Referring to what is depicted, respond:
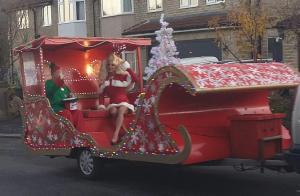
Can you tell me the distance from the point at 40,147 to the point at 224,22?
39.1 ft

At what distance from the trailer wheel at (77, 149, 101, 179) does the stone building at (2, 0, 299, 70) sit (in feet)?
34.7

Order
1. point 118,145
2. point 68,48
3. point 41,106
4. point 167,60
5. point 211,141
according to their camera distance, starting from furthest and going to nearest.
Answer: point 167,60, point 68,48, point 41,106, point 118,145, point 211,141

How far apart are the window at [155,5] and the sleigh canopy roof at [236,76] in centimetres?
2287

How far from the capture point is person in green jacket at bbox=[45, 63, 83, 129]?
1003 centimetres

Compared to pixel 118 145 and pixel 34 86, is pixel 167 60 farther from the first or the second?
Result: pixel 118 145

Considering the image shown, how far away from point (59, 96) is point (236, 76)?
3.81 meters

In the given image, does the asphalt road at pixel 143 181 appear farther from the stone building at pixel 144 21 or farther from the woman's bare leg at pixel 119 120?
the stone building at pixel 144 21

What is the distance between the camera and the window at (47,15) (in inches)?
1581

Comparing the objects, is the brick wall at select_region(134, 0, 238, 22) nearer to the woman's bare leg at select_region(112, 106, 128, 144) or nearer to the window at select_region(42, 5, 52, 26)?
the window at select_region(42, 5, 52, 26)

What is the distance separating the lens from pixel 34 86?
34.5ft

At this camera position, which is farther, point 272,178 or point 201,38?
point 201,38

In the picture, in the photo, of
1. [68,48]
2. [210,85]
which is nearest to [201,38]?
[68,48]

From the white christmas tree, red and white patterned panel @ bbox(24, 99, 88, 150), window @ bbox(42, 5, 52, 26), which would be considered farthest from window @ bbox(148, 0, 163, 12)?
red and white patterned panel @ bbox(24, 99, 88, 150)

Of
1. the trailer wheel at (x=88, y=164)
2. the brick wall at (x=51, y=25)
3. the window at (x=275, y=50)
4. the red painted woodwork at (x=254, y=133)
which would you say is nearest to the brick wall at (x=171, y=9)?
the window at (x=275, y=50)
